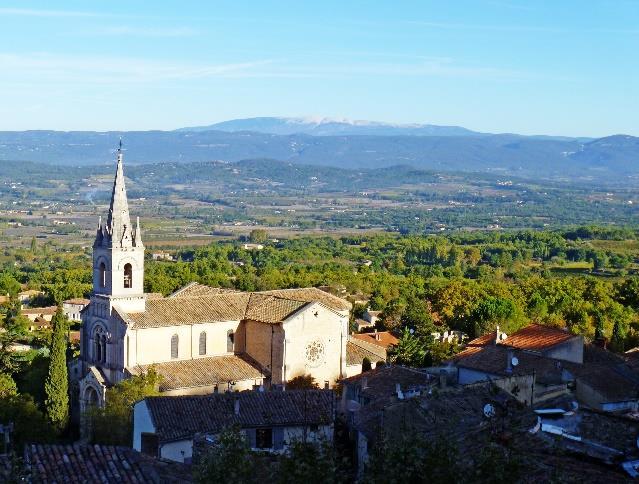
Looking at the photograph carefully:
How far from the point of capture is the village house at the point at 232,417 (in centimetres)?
2550

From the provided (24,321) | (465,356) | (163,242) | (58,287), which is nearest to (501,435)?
(465,356)

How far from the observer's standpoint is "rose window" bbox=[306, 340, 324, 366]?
39906 mm

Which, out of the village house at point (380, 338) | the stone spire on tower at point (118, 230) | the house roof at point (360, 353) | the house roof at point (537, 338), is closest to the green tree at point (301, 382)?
the house roof at point (360, 353)

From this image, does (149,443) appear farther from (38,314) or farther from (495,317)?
(38,314)

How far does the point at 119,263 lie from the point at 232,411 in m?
14.1

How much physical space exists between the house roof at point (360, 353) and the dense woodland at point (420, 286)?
3.21 ft

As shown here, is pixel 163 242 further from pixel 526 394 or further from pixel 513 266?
pixel 526 394

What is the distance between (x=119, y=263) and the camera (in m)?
39.5

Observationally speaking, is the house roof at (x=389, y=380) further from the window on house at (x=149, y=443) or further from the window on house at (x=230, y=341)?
the window on house at (x=149, y=443)

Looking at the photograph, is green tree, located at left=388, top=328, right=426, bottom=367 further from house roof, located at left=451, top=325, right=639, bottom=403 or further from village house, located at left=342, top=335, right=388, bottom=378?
house roof, located at left=451, top=325, right=639, bottom=403

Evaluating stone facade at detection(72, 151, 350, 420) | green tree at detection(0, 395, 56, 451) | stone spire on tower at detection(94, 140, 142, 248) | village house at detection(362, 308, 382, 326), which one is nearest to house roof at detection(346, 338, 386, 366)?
stone facade at detection(72, 151, 350, 420)

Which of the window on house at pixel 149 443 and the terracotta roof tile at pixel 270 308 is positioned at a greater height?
the window on house at pixel 149 443

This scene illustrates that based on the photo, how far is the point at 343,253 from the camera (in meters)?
134

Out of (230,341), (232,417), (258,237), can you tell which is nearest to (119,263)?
(230,341)
